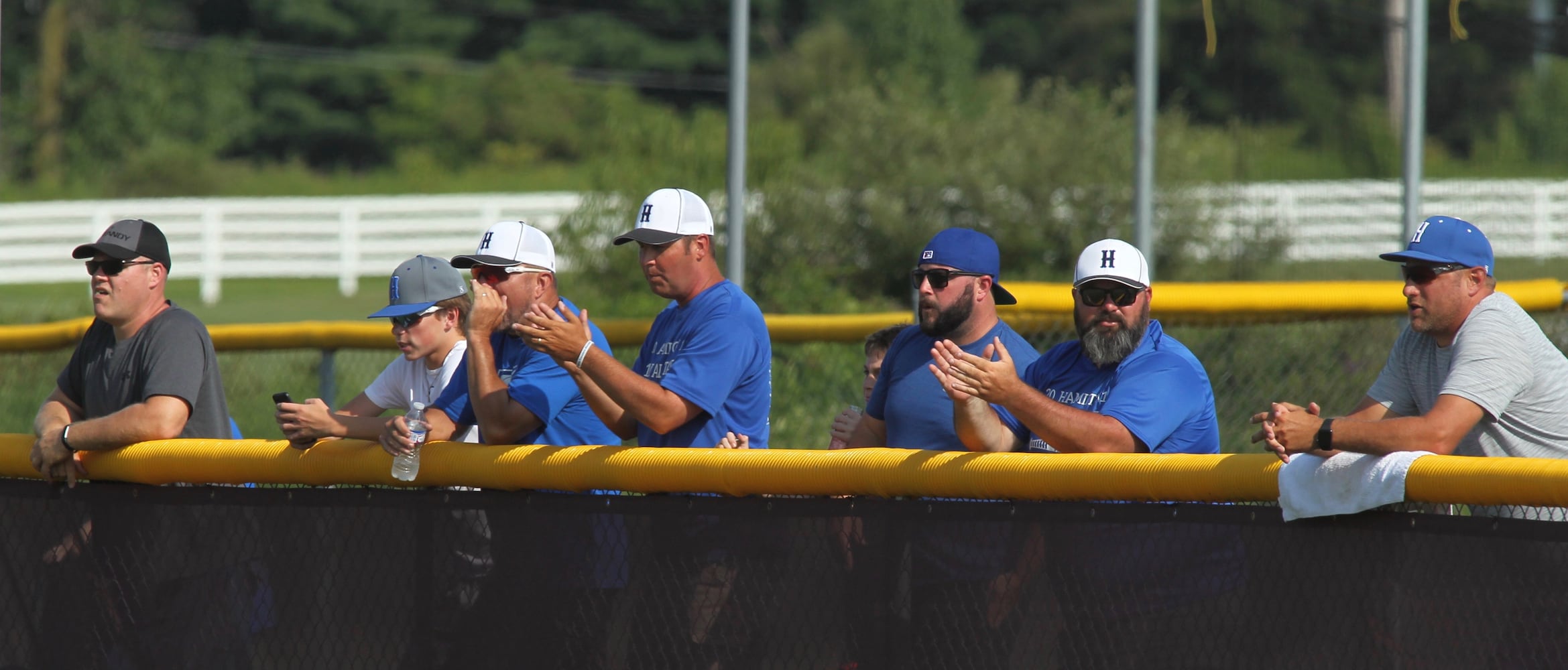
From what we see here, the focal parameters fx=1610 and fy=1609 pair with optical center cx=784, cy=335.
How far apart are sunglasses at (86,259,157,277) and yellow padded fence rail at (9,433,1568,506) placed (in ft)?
2.37

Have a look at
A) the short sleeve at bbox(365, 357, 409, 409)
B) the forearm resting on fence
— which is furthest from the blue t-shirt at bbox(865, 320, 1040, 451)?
the short sleeve at bbox(365, 357, 409, 409)

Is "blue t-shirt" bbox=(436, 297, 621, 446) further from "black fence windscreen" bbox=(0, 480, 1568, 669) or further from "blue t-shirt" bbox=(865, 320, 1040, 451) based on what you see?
"blue t-shirt" bbox=(865, 320, 1040, 451)

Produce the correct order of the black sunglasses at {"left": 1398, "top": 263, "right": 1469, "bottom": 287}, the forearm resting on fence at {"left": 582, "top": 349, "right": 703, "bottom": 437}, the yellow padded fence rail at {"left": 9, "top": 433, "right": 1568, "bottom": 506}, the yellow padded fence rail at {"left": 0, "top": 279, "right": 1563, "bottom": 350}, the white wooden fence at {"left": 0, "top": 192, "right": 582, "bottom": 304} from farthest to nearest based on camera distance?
the white wooden fence at {"left": 0, "top": 192, "right": 582, "bottom": 304} → the yellow padded fence rail at {"left": 0, "top": 279, "right": 1563, "bottom": 350} → the forearm resting on fence at {"left": 582, "top": 349, "right": 703, "bottom": 437} → the black sunglasses at {"left": 1398, "top": 263, "right": 1469, "bottom": 287} → the yellow padded fence rail at {"left": 9, "top": 433, "right": 1568, "bottom": 506}

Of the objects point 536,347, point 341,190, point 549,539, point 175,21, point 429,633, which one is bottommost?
point 429,633

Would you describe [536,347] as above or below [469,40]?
below

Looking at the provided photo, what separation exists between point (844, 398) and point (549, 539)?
4.23 m

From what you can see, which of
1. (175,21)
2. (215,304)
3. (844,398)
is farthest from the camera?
(175,21)

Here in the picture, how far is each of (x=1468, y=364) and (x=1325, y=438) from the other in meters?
0.71

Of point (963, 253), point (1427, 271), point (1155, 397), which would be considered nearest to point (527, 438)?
point (963, 253)

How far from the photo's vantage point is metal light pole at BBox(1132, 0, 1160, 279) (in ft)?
23.6

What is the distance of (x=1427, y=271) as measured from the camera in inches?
151

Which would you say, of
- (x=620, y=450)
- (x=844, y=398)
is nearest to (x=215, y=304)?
(x=844, y=398)

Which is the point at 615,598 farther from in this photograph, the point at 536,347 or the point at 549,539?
the point at 536,347

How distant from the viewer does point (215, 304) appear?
23875mm
